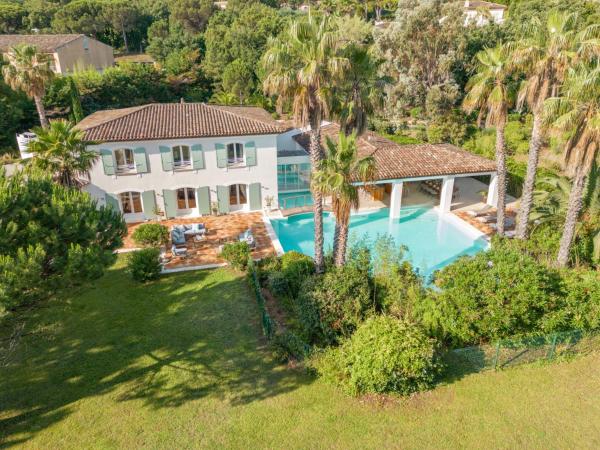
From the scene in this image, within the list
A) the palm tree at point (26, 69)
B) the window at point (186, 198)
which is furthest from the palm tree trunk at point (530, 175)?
the palm tree at point (26, 69)

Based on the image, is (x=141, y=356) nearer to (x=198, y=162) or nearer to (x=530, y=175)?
(x=198, y=162)

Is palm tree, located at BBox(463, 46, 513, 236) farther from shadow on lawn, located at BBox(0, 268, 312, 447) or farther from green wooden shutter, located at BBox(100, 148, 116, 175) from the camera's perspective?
green wooden shutter, located at BBox(100, 148, 116, 175)

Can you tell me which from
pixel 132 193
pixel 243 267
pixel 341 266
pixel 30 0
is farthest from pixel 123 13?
pixel 341 266

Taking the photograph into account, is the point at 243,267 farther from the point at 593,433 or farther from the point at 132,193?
the point at 593,433

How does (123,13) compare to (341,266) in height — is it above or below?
above

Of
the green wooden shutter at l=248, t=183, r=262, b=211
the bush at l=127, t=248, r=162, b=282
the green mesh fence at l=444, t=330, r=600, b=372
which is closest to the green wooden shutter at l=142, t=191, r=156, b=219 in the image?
the green wooden shutter at l=248, t=183, r=262, b=211

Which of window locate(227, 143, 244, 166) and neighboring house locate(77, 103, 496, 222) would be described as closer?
neighboring house locate(77, 103, 496, 222)
